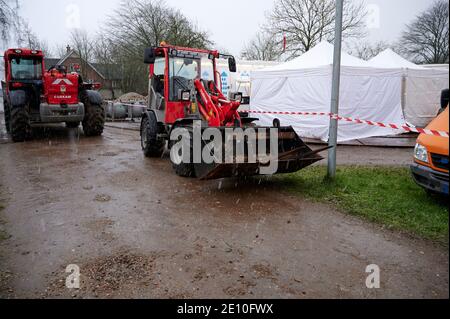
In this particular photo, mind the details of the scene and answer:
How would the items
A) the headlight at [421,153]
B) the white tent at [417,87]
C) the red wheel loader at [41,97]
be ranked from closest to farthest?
the headlight at [421,153], the red wheel loader at [41,97], the white tent at [417,87]

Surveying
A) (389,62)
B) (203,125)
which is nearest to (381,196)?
(203,125)

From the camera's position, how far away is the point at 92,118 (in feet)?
40.4

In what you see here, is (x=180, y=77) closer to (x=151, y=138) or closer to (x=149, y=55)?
(x=149, y=55)

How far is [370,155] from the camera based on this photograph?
9.48 m

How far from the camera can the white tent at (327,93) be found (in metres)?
11.5

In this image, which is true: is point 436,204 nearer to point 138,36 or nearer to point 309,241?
point 309,241

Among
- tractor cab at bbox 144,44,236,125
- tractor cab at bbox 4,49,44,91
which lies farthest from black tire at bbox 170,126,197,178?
tractor cab at bbox 4,49,44,91

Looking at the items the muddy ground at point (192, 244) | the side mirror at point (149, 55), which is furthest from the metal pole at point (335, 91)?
the side mirror at point (149, 55)

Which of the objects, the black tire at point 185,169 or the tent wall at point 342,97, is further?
the tent wall at point 342,97

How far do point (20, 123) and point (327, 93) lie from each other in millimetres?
9764

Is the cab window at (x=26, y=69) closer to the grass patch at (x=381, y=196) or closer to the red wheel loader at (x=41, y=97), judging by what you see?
the red wheel loader at (x=41, y=97)

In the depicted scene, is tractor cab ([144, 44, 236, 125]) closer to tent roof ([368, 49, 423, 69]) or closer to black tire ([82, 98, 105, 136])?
black tire ([82, 98, 105, 136])

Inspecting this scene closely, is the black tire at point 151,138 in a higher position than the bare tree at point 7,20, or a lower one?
lower

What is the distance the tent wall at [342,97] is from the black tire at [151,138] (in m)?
5.54
